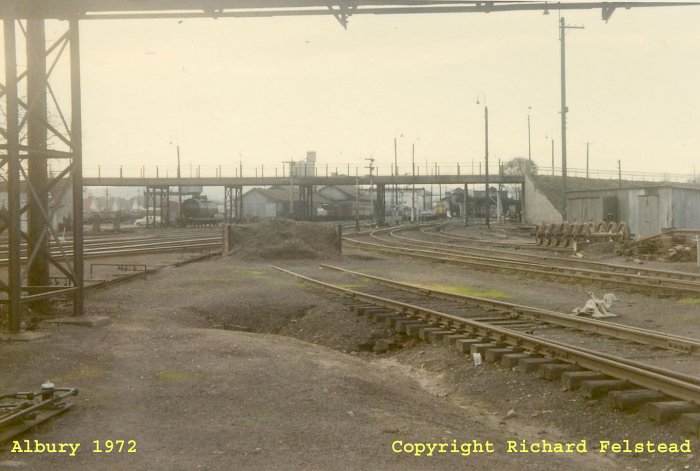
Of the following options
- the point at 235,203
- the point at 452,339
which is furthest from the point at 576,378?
the point at 235,203

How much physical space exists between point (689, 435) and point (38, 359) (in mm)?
7501

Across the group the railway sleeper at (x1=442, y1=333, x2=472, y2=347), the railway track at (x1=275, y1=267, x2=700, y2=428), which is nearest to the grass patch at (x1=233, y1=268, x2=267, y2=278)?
the railway track at (x1=275, y1=267, x2=700, y2=428)

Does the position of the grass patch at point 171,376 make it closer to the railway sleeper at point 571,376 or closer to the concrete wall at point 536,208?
the railway sleeper at point 571,376

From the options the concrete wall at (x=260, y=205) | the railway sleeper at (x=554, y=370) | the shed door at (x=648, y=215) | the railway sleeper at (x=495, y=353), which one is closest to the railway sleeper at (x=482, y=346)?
the railway sleeper at (x=495, y=353)

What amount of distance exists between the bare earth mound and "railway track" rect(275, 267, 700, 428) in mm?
11716

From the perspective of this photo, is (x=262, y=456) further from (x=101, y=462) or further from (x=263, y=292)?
(x=263, y=292)

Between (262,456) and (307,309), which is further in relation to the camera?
(307,309)

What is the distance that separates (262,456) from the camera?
575 centimetres

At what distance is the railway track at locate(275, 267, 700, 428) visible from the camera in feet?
23.0

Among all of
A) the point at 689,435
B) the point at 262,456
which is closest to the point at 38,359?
the point at 262,456

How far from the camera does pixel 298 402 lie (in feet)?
24.3

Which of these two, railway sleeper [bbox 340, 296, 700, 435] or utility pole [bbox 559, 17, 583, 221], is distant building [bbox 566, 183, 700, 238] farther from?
railway sleeper [bbox 340, 296, 700, 435]

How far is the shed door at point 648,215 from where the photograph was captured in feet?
111

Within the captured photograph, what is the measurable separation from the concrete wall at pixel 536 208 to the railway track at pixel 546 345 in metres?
41.7
